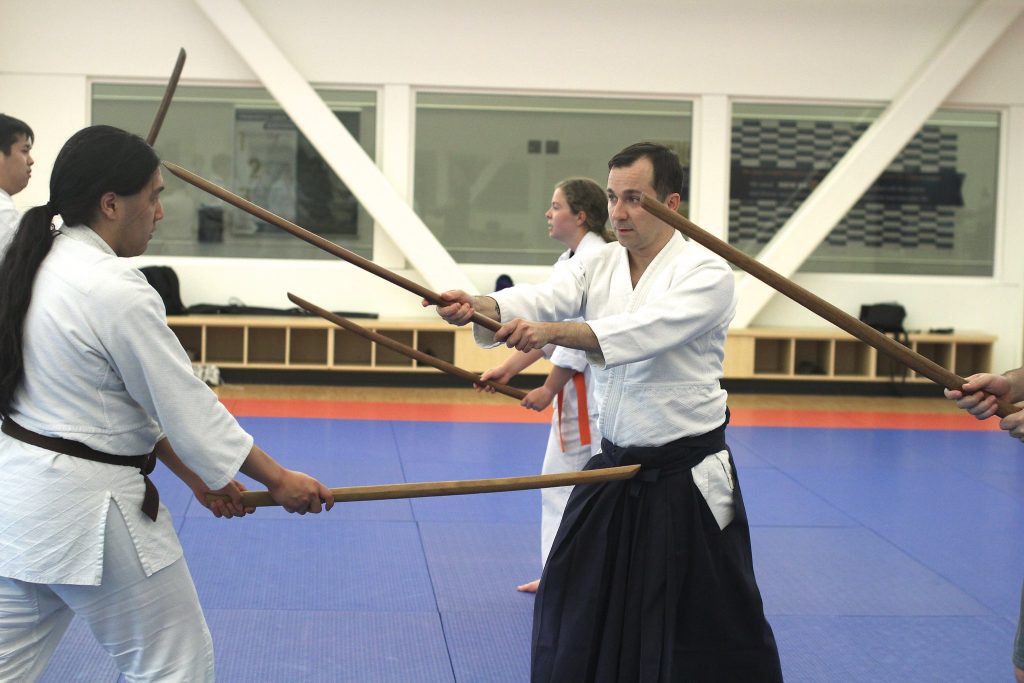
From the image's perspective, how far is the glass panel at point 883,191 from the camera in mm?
9016

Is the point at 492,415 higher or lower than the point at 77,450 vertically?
lower

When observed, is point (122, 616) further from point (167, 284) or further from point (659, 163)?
point (167, 284)

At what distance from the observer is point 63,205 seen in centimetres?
191

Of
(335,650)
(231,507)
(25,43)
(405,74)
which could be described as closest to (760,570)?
(335,650)

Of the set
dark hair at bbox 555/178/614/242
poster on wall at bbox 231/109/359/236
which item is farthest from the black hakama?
poster on wall at bbox 231/109/359/236

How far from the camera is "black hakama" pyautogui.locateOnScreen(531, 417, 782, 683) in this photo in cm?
246

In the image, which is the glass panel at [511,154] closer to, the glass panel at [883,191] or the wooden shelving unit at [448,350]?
the glass panel at [883,191]

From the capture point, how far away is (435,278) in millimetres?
8391

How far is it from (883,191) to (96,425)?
8.29m

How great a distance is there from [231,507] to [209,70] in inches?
276

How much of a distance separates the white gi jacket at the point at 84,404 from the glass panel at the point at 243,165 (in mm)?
6819

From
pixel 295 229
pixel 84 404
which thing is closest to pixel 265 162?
pixel 295 229

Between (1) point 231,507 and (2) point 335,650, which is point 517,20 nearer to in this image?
(2) point 335,650

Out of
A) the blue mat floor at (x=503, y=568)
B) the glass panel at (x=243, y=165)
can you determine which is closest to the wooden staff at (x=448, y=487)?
the blue mat floor at (x=503, y=568)
